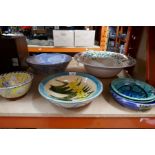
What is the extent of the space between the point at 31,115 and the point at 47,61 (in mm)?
382

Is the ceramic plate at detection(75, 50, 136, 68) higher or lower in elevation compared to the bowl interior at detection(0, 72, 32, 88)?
→ higher

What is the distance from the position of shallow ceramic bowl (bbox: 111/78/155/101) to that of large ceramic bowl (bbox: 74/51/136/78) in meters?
0.08

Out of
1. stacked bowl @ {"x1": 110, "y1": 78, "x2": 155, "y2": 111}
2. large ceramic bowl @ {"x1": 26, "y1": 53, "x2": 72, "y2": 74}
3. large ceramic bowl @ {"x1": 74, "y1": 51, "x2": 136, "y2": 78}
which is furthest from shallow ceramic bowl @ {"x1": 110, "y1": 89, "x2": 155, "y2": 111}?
large ceramic bowl @ {"x1": 26, "y1": 53, "x2": 72, "y2": 74}

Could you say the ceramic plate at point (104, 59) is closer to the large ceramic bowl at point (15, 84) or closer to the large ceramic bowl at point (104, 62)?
the large ceramic bowl at point (104, 62)

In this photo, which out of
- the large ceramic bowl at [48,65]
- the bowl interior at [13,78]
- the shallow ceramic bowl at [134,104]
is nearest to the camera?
the shallow ceramic bowl at [134,104]

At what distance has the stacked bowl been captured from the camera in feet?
1.86

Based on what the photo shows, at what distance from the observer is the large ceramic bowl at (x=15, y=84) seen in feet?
1.87

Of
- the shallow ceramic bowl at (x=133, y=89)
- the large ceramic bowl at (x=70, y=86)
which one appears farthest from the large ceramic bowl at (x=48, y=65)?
the shallow ceramic bowl at (x=133, y=89)

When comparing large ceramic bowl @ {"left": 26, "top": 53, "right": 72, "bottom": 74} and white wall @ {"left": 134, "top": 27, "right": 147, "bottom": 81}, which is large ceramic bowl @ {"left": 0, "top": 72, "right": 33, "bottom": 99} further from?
white wall @ {"left": 134, "top": 27, "right": 147, "bottom": 81}

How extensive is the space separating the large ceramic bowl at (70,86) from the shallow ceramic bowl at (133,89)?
90mm

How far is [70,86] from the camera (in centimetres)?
68

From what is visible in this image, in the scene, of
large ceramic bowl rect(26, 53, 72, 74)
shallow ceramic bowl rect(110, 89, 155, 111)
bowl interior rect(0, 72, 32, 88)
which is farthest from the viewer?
large ceramic bowl rect(26, 53, 72, 74)

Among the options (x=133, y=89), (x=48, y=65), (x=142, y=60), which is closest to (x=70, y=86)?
(x=48, y=65)
